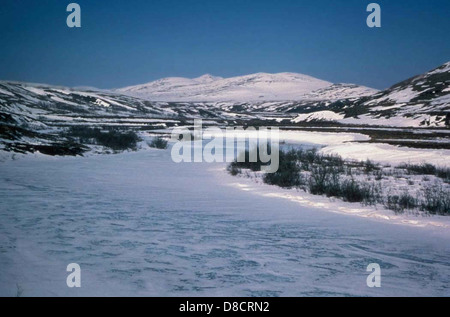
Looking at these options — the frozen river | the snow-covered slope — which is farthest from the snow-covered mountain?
the frozen river

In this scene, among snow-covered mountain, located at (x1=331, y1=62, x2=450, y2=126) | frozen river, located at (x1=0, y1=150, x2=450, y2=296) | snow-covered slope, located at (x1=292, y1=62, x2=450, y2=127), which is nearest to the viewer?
frozen river, located at (x1=0, y1=150, x2=450, y2=296)

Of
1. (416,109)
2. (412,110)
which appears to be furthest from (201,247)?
(416,109)

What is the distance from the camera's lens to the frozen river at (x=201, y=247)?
417cm

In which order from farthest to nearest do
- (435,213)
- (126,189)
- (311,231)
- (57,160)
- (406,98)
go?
(406,98), (57,160), (126,189), (435,213), (311,231)

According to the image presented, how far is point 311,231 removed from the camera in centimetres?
682

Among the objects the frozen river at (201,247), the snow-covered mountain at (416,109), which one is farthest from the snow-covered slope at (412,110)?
the frozen river at (201,247)

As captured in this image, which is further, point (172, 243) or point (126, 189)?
point (126, 189)

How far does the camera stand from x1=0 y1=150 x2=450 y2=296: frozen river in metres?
4.17

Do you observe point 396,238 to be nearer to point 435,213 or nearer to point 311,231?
point 311,231

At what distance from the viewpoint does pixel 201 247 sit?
222 inches

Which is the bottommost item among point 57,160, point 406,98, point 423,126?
point 57,160

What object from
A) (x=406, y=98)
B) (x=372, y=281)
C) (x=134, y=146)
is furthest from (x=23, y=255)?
(x=406, y=98)

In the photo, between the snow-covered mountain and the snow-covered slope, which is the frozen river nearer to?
the snow-covered slope
